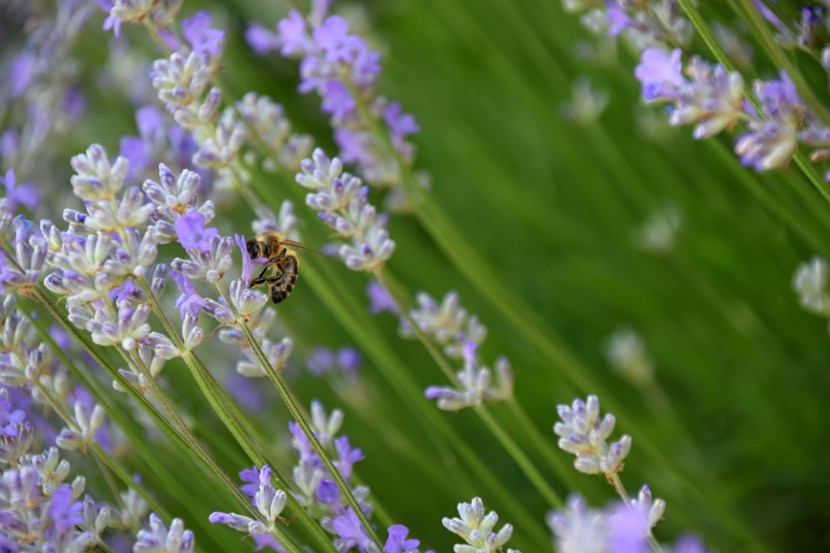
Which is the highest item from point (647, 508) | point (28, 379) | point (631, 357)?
point (28, 379)

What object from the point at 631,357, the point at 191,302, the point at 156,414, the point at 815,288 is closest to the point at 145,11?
the point at 191,302

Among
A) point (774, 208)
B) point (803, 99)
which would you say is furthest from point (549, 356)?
point (803, 99)

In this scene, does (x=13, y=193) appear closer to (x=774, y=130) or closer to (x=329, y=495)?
(x=329, y=495)

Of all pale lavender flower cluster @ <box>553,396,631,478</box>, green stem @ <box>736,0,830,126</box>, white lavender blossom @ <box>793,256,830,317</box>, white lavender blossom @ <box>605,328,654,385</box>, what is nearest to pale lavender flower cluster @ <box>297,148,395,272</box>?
pale lavender flower cluster @ <box>553,396,631,478</box>

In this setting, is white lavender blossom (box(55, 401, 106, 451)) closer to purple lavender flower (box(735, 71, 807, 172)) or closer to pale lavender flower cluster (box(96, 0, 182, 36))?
pale lavender flower cluster (box(96, 0, 182, 36))

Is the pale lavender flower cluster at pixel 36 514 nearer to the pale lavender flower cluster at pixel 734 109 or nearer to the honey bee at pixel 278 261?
the honey bee at pixel 278 261

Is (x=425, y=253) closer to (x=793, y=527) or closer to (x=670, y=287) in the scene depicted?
(x=670, y=287)
